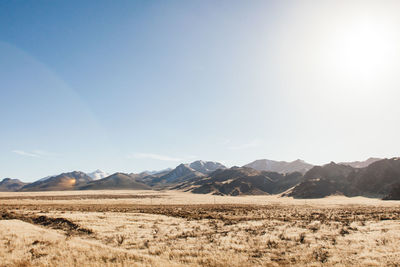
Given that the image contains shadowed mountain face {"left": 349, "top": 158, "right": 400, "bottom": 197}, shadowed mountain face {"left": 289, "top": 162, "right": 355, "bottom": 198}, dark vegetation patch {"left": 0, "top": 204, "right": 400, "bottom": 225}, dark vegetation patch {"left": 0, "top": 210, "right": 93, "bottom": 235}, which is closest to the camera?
dark vegetation patch {"left": 0, "top": 210, "right": 93, "bottom": 235}

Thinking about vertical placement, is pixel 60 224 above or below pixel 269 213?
above

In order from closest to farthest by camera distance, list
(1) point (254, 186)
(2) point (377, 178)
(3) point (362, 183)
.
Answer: (2) point (377, 178)
(3) point (362, 183)
(1) point (254, 186)

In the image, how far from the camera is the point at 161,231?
2372 centimetres

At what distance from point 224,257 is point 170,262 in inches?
133

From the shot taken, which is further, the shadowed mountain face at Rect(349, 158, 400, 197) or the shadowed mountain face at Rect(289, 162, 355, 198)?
the shadowed mountain face at Rect(289, 162, 355, 198)

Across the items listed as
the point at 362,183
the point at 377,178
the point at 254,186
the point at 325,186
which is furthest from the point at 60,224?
the point at 254,186

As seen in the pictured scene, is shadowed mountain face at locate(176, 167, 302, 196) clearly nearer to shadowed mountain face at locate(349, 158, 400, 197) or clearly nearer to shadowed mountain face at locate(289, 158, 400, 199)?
shadowed mountain face at locate(289, 158, 400, 199)

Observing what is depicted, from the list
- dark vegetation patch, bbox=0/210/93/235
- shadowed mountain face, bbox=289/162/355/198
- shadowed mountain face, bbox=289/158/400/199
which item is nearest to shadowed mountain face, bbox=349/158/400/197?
shadowed mountain face, bbox=289/158/400/199

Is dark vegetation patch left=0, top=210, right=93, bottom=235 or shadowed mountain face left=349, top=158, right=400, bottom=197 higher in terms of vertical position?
shadowed mountain face left=349, top=158, right=400, bottom=197

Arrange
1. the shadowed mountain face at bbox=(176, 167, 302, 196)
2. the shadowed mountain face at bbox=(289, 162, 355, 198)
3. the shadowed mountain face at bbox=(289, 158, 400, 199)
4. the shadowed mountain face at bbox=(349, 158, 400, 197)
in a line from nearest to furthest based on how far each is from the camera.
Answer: the shadowed mountain face at bbox=(349, 158, 400, 197)
the shadowed mountain face at bbox=(289, 158, 400, 199)
the shadowed mountain face at bbox=(289, 162, 355, 198)
the shadowed mountain face at bbox=(176, 167, 302, 196)

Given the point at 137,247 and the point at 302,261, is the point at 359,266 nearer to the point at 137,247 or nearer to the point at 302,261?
the point at 302,261

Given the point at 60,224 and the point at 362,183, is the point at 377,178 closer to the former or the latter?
the point at 362,183

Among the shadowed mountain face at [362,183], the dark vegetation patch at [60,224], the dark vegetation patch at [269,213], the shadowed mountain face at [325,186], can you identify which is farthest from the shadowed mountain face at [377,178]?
the dark vegetation patch at [60,224]

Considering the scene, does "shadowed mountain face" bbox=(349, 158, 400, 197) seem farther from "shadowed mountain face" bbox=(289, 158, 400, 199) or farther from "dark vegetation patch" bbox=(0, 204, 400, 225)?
"dark vegetation patch" bbox=(0, 204, 400, 225)
